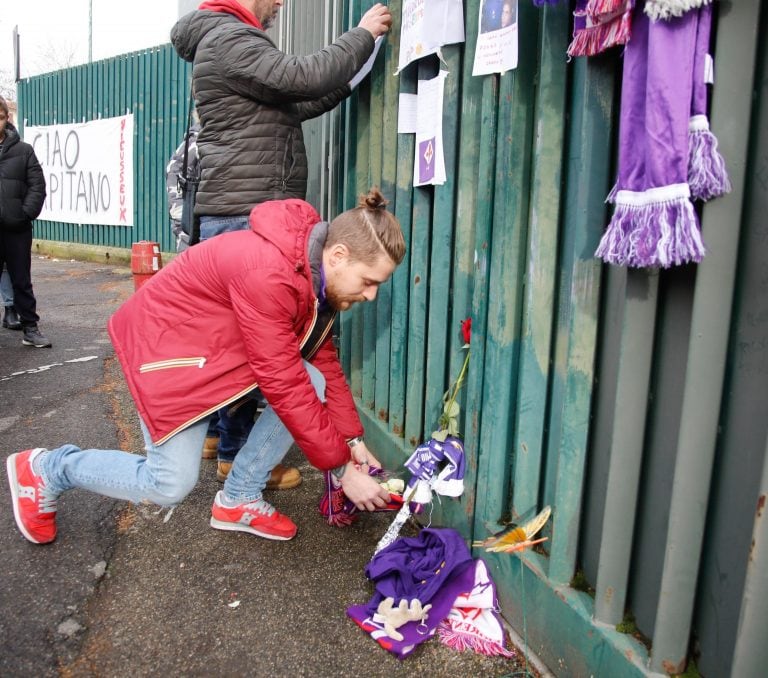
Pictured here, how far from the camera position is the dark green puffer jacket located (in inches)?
107

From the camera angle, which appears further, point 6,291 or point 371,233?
point 6,291

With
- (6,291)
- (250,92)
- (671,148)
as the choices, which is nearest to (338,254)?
(250,92)

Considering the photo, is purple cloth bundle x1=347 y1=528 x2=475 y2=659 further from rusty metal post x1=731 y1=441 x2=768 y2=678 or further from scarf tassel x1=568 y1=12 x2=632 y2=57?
scarf tassel x1=568 y1=12 x2=632 y2=57

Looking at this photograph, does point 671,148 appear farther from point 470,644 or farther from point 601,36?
point 470,644

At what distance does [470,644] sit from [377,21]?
236 cm

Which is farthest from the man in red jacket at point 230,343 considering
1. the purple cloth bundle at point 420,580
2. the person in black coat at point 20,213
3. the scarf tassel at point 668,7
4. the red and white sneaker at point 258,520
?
the person in black coat at point 20,213

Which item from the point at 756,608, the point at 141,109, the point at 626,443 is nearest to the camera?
the point at 756,608

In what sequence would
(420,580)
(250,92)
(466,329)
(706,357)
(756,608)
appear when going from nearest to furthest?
(756,608) → (706,357) → (420,580) → (466,329) → (250,92)

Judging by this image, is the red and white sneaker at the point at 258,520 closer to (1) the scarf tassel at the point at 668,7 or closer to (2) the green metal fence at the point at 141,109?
(1) the scarf tassel at the point at 668,7

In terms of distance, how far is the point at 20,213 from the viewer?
5.57 meters

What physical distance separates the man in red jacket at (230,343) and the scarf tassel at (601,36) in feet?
2.56

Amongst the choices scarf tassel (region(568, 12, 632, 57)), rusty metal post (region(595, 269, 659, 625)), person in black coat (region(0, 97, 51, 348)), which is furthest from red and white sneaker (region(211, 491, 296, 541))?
person in black coat (region(0, 97, 51, 348))

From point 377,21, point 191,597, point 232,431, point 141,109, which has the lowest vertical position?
point 191,597

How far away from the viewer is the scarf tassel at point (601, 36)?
1.39 m
